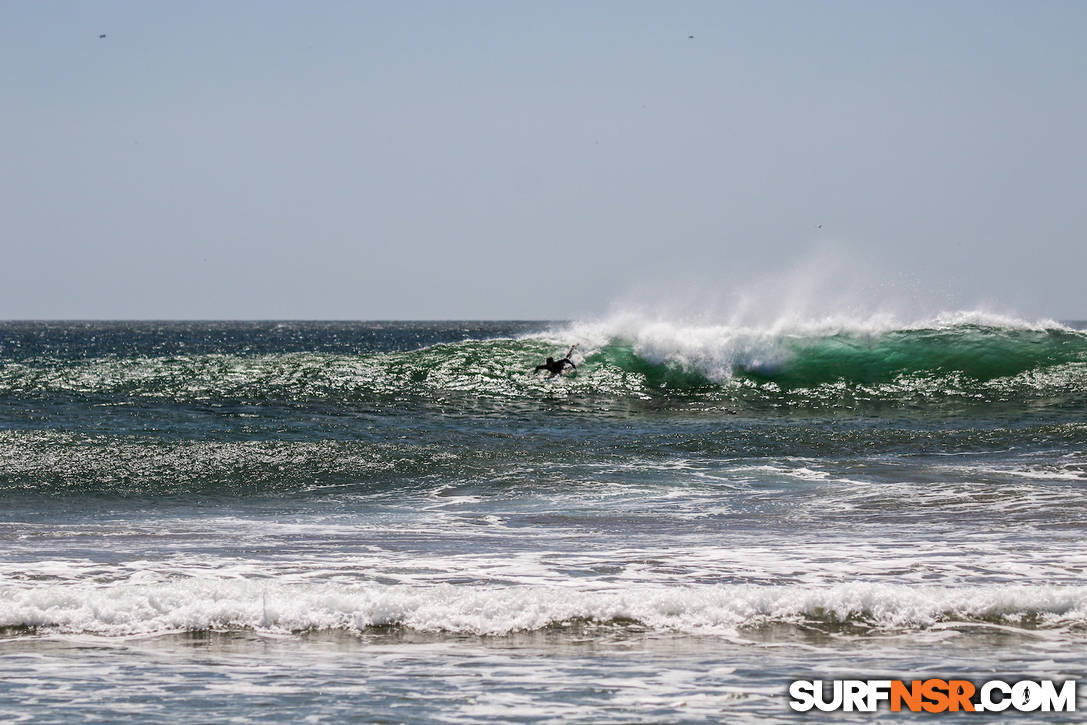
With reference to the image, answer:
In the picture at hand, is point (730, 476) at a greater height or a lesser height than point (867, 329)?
lesser

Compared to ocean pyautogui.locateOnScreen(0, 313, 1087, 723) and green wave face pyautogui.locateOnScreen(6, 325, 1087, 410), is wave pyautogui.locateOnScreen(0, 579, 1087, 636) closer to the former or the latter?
ocean pyautogui.locateOnScreen(0, 313, 1087, 723)

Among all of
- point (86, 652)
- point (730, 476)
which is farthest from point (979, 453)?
point (86, 652)

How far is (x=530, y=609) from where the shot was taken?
7234 millimetres

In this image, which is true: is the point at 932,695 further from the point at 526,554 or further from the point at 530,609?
the point at 526,554

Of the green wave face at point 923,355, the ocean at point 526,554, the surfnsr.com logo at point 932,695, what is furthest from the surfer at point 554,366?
the surfnsr.com logo at point 932,695

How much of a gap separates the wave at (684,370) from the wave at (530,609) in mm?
15796

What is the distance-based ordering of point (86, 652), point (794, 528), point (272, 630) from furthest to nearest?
point (794, 528) → point (272, 630) → point (86, 652)

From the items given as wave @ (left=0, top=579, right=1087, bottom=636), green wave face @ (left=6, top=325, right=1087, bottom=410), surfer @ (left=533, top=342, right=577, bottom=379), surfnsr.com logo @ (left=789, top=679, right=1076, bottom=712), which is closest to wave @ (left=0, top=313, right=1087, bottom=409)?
green wave face @ (left=6, top=325, right=1087, bottom=410)

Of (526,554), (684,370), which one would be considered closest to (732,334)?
(684,370)

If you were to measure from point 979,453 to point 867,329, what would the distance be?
41.8 ft

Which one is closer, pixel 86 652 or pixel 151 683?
pixel 151 683

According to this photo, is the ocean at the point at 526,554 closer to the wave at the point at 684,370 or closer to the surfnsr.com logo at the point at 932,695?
the surfnsr.com logo at the point at 932,695

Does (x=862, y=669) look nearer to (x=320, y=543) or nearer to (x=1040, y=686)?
(x=1040, y=686)

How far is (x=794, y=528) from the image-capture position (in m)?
10.6
